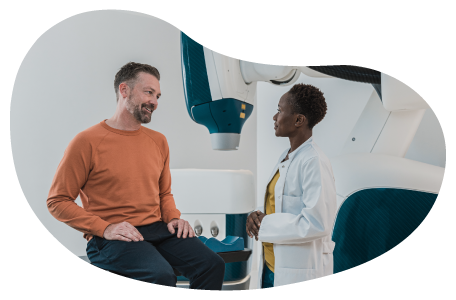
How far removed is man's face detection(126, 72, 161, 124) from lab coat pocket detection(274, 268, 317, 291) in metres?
0.60

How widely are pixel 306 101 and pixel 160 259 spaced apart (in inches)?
24.1

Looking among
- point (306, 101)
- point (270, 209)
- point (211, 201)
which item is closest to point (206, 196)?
point (211, 201)

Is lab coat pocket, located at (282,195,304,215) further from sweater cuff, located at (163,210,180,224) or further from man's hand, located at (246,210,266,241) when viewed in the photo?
sweater cuff, located at (163,210,180,224)

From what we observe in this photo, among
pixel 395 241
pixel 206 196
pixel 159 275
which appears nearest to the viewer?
pixel 159 275

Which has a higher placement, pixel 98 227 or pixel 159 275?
pixel 98 227

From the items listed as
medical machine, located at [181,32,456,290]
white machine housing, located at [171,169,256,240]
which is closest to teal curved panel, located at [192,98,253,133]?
medical machine, located at [181,32,456,290]

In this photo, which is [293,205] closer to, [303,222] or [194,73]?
[303,222]

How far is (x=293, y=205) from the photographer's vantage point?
1.17 meters

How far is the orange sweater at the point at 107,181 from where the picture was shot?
3.22 ft

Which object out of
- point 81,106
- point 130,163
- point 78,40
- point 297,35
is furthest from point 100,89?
→ point 297,35

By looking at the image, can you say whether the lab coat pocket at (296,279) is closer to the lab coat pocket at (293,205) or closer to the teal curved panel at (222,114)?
the lab coat pocket at (293,205)

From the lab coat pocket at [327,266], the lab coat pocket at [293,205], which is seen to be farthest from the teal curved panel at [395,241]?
the lab coat pocket at [293,205]

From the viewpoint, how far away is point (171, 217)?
1.15 metres

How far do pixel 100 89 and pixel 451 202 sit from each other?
1.48m
